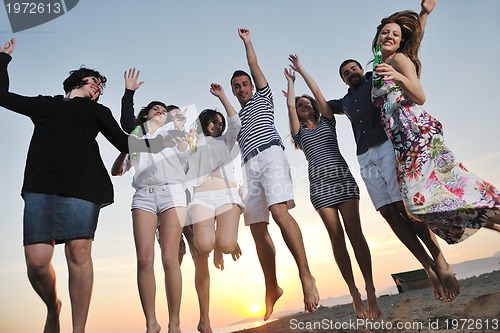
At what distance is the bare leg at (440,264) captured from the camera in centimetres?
422

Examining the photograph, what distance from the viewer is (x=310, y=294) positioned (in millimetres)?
4555

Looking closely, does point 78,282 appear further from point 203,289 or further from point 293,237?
point 293,237

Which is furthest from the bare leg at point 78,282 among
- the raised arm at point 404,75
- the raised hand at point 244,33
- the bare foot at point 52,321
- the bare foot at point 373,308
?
the raised hand at point 244,33

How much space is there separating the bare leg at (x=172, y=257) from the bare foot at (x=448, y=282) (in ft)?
8.94

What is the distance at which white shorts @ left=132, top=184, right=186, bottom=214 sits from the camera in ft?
15.3

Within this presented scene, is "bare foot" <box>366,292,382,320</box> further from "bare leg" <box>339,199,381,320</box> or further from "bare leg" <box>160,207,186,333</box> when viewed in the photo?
"bare leg" <box>160,207,186,333</box>

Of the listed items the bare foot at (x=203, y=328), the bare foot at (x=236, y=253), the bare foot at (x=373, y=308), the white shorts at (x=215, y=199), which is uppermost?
the white shorts at (x=215, y=199)

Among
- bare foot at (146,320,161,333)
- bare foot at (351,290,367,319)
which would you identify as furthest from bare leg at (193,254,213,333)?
bare foot at (351,290,367,319)

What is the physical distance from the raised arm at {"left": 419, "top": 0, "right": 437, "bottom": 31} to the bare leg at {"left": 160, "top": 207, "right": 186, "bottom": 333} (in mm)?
3389

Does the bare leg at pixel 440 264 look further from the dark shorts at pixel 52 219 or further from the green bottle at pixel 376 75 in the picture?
the dark shorts at pixel 52 219

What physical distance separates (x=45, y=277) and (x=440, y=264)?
148 inches

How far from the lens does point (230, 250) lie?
515 centimetres

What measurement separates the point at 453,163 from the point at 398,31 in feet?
4.90

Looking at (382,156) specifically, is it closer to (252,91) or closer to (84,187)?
(252,91)
